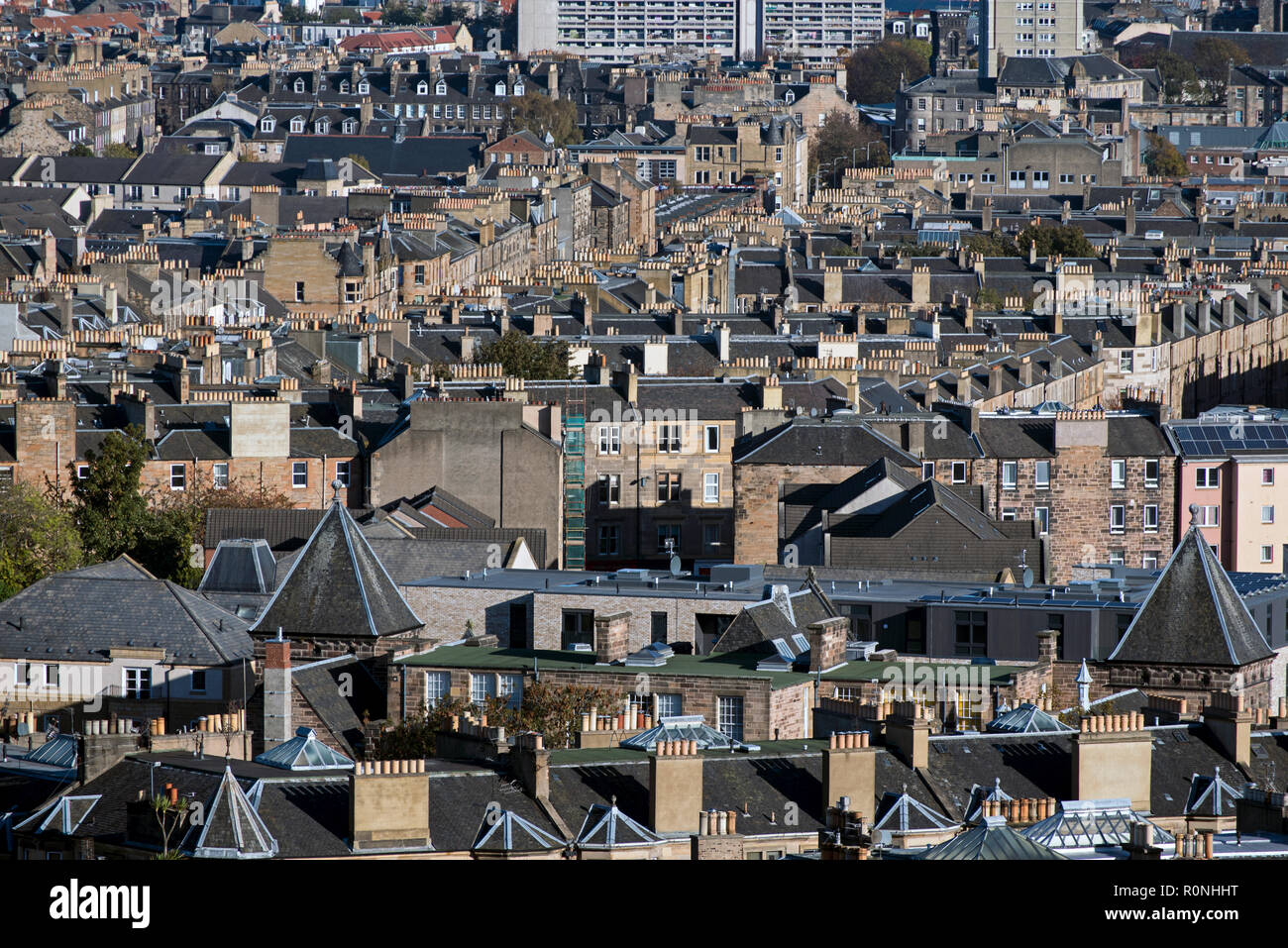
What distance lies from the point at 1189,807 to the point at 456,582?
18.2 metres

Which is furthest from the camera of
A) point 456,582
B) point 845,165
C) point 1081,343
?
point 845,165

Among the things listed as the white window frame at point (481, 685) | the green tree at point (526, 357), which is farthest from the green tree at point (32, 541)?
the white window frame at point (481, 685)

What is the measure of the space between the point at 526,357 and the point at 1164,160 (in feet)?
381

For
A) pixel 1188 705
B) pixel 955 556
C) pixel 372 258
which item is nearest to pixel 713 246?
pixel 372 258

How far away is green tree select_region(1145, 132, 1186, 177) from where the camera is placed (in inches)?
7411

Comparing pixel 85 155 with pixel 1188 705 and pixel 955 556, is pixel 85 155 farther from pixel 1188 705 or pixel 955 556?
pixel 1188 705

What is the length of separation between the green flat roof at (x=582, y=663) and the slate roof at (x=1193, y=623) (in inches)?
216

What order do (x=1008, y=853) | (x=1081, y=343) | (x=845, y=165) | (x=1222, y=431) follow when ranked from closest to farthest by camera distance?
(x=1008, y=853), (x=1222, y=431), (x=1081, y=343), (x=845, y=165)

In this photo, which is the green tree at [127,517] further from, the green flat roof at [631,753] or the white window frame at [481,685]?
the green flat roof at [631,753]

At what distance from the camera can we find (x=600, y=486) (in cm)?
7375

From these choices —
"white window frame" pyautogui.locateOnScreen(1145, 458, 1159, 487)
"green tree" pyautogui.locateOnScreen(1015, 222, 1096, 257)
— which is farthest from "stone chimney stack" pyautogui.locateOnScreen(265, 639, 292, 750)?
"green tree" pyautogui.locateOnScreen(1015, 222, 1096, 257)

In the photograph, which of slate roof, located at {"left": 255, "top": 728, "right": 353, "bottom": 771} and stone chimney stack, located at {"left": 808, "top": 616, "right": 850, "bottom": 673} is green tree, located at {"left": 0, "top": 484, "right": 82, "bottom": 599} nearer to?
stone chimney stack, located at {"left": 808, "top": 616, "right": 850, "bottom": 673}

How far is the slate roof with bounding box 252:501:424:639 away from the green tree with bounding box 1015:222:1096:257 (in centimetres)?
8397

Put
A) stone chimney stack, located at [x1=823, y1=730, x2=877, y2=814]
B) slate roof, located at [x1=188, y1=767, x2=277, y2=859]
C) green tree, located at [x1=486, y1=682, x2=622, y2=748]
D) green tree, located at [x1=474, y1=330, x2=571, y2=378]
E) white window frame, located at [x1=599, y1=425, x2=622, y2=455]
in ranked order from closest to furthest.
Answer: slate roof, located at [x1=188, y1=767, x2=277, y2=859]
stone chimney stack, located at [x1=823, y1=730, x2=877, y2=814]
green tree, located at [x1=486, y1=682, x2=622, y2=748]
white window frame, located at [x1=599, y1=425, x2=622, y2=455]
green tree, located at [x1=474, y1=330, x2=571, y2=378]
